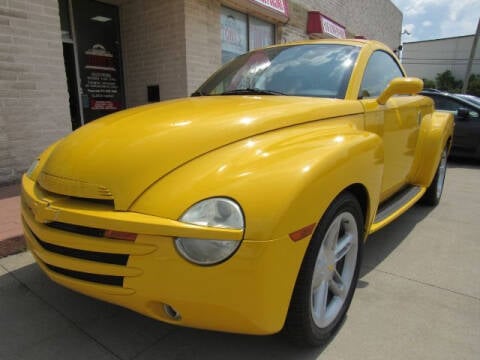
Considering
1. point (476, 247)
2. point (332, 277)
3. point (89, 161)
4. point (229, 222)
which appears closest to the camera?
point (229, 222)

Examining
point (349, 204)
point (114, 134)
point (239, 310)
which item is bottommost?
point (239, 310)

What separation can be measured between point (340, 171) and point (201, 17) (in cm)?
599

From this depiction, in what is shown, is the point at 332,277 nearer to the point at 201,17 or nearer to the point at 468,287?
the point at 468,287

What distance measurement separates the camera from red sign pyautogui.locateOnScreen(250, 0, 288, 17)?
26.6 ft

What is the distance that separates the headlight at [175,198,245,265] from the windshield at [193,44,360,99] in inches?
56.6

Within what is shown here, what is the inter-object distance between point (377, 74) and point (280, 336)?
224 centimetres

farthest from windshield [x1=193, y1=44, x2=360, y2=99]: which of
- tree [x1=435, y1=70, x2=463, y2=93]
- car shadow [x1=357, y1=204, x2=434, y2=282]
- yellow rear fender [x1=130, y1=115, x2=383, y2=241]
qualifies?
tree [x1=435, y1=70, x2=463, y2=93]

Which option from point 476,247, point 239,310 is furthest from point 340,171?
point 476,247

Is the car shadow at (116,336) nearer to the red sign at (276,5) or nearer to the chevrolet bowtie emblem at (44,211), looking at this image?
the chevrolet bowtie emblem at (44,211)

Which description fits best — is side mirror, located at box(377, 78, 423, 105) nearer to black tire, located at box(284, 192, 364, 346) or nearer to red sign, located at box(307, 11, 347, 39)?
black tire, located at box(284, 192, 364, 346)

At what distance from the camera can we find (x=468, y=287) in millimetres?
2646

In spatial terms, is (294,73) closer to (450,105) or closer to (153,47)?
(153,47)

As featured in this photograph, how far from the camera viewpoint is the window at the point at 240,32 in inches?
313

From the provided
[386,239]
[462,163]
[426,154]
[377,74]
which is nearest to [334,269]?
[386,239]
